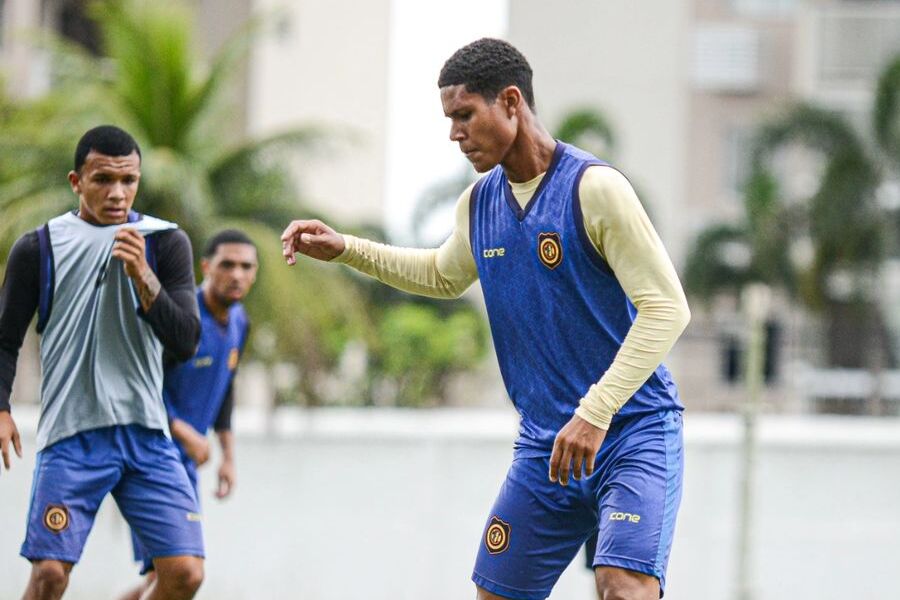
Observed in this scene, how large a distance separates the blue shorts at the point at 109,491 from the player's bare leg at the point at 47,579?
24 millimetres

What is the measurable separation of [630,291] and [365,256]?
39.2 inches

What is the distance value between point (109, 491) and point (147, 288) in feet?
2.67

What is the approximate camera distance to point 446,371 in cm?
2780

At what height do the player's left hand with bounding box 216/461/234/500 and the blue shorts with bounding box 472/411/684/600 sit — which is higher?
the blue shorts with bounding box 472/411/684/600

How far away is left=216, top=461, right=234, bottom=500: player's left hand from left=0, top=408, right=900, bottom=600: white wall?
11.0 feet

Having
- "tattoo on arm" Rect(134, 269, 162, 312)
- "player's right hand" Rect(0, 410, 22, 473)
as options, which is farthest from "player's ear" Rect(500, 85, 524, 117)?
"player's right hand" Rect(0, 410, 22, 473)

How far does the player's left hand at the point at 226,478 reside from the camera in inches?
303

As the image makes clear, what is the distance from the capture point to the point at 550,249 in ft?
15.6

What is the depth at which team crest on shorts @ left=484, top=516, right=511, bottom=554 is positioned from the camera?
4875mm

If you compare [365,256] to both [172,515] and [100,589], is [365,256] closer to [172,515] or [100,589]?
[172,515]

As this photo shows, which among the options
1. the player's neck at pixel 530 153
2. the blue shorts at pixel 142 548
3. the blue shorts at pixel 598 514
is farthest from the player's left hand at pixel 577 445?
the blue shorts at pixel 142 548

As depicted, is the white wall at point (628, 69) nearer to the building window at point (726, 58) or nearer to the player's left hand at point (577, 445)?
the building window at point (726, 58)

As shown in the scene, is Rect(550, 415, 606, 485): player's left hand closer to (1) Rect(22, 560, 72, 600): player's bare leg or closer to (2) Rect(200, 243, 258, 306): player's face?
(1) Rect(22, 560, 72, 600): player's bare leg

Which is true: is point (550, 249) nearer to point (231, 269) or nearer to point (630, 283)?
point (630, 283)
